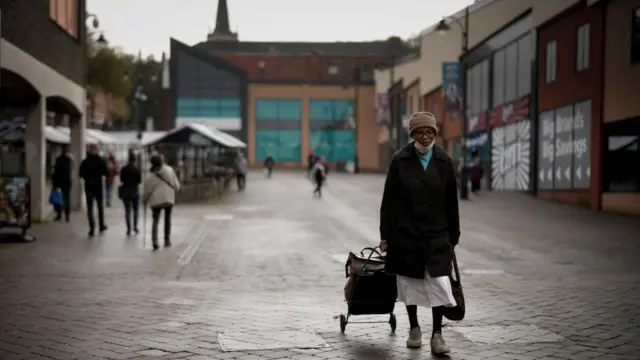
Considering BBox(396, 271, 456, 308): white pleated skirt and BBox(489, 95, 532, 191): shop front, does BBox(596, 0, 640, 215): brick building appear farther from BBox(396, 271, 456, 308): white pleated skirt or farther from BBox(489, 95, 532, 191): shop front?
BBox(396, 271, 456, 308): white pleated skirt

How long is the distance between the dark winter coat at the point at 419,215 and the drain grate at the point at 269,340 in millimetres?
894

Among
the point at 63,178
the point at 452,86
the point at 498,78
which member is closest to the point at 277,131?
the point at 452,86

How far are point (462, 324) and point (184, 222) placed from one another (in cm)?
1318

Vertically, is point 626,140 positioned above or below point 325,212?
above

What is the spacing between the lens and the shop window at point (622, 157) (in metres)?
21.4

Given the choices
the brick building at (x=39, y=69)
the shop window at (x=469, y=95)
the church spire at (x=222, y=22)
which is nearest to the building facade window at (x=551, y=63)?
the shop window at (x=469, y=95)

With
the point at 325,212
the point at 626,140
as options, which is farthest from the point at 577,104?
the point at 325,212

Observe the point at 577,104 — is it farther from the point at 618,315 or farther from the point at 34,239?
the point at 618,315

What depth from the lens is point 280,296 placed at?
8711mm

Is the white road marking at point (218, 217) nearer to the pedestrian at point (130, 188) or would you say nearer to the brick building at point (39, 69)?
the brick building at point (39, 69)

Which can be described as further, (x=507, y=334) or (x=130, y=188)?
(x=130, y=188)

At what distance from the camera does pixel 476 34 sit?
136 ft

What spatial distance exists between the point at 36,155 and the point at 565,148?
16439 millimetres

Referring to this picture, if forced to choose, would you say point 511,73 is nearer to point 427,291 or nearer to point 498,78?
point 498,78
